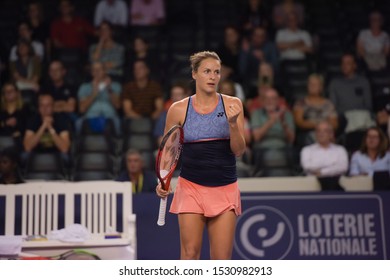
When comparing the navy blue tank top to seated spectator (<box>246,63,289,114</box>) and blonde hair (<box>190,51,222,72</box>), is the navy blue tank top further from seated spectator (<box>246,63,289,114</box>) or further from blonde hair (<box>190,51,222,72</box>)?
seated spectator (<box>246,63,289,114</box>)

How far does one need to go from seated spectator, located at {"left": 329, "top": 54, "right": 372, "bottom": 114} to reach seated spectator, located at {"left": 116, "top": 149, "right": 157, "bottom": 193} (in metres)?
2.47

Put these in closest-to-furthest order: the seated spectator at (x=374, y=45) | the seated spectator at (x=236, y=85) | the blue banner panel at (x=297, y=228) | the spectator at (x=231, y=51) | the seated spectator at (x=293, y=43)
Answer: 1. the blue banner panel at (x=297, y=228)
2. the seated spectator at (x=236, y=85)
3. the spectator at (x=231, y=51)
4. the seated spectator at (x=374, y=45)
5. the seated spectator at (x=293, y=43)

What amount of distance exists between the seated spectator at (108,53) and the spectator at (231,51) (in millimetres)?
1170

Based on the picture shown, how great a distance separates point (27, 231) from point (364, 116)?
3.74 metres

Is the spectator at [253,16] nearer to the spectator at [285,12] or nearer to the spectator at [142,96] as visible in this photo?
the spectator at [285,12]

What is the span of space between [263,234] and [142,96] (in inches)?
98.7

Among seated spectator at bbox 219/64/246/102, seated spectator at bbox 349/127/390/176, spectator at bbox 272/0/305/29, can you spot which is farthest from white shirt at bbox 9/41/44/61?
seated spectator at bbox 349/127/390/176

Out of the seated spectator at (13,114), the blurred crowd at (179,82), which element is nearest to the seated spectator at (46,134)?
the blurred crowd at (179,82)

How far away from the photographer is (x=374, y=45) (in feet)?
28.4

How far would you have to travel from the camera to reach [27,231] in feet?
18.5

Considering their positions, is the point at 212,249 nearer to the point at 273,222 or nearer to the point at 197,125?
the point at 197,125

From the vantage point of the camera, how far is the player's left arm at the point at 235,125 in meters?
3.52

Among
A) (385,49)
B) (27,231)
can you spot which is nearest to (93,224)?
(27,231)

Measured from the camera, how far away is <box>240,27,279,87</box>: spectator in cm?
845
